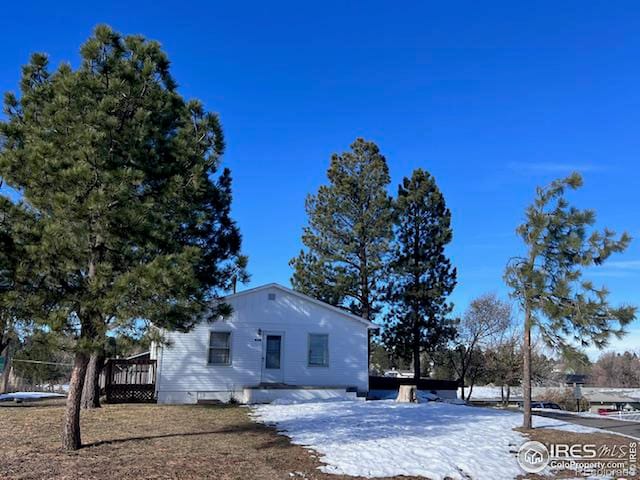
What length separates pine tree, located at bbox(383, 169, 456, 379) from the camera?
87.9 ft

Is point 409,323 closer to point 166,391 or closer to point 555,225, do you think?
point 166,391

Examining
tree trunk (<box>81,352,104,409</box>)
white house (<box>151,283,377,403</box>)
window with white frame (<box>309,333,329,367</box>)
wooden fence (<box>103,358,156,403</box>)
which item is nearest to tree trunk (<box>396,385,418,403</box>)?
white house (<box>151,283,377,403</box>)

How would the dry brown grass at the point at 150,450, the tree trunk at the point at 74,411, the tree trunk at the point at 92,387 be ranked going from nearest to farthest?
the dry brown grass at the point at 150,450 < the tree trunk at the point at 74,411 < the tree trunk at the point at 92,387

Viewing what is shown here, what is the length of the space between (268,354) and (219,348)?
1.82 m

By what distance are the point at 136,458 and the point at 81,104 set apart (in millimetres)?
5340

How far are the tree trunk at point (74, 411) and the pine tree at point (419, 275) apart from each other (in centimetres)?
2013

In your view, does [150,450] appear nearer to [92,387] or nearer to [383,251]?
[92,387]

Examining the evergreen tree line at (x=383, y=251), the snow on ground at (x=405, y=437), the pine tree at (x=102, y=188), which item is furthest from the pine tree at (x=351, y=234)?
the pine tree at (x=102, y=188)

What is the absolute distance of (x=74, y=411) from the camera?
26.7ft

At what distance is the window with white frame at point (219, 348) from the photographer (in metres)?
18.1

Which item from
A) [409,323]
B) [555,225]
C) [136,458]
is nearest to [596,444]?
[555,225]

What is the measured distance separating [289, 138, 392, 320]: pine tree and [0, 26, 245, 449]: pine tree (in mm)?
17999

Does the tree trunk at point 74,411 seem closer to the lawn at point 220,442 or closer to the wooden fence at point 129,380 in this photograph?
the lawn at point 220,442

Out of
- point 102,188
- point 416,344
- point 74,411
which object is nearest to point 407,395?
point 416,344
